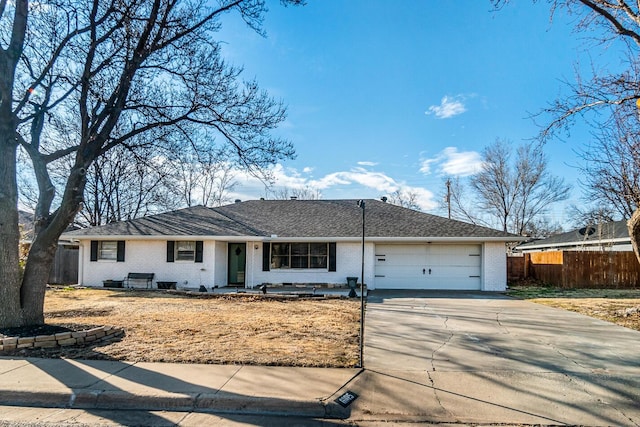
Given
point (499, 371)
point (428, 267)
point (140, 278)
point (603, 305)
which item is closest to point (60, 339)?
point (499, 371)

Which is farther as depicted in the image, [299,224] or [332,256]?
[299,224]

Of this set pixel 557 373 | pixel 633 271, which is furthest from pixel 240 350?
pixel 633 271

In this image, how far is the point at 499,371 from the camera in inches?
220

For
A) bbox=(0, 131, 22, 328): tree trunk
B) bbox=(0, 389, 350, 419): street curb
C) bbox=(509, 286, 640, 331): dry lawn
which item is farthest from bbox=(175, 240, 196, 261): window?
bbox=(509, 286, 640, 331): dry lawn

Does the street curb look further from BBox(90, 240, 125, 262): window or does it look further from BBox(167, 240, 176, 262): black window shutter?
BBox(90, 240, 125, 262): window

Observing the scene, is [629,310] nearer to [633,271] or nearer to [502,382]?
[502,382]

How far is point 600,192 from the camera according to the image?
1568cm

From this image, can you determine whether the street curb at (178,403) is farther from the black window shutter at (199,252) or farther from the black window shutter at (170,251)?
the black window shutter at (170,251)

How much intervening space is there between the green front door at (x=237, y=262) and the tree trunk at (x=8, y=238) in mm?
11288

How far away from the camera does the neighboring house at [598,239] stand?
23.1 m

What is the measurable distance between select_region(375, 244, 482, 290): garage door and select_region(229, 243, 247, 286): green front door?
6.37 meters

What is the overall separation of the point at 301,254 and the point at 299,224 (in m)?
1.65

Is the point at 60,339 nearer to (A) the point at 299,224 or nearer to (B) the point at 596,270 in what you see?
(A) the point at 299,224

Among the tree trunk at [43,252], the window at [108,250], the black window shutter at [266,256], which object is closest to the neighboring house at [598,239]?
the black window shutter at [266,256]
